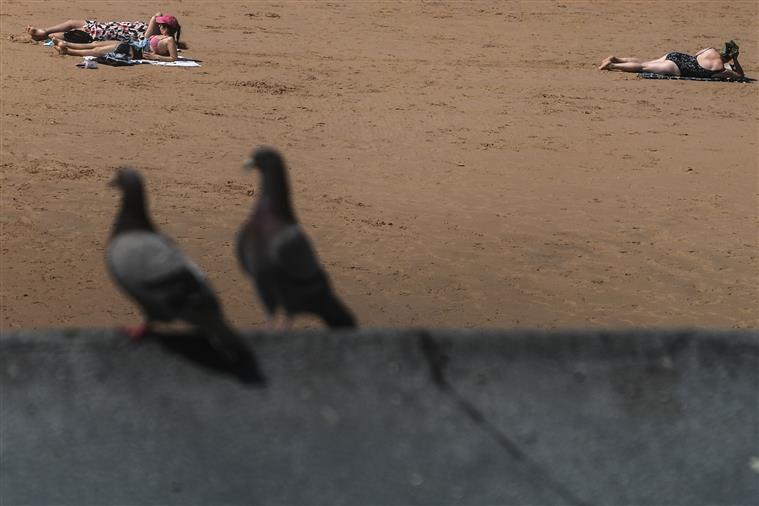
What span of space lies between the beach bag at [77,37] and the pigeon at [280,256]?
11841 millimetres

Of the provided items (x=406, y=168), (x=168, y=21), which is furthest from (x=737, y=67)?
(x=168, y=21)

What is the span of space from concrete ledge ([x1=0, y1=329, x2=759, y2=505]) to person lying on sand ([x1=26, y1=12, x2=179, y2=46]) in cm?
1182

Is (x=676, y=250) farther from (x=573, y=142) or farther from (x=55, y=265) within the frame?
(x=55, y=265)

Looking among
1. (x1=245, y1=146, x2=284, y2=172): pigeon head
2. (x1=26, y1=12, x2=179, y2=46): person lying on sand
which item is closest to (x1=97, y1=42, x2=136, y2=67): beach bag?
(x1=26, y1=12, x2=179, y2=46): person lying on sand

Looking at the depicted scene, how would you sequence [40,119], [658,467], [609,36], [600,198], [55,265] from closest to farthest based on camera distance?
1. [658,467]
2. [55,265]
3. [600,198]
4. [40,119]
5. [609,36]

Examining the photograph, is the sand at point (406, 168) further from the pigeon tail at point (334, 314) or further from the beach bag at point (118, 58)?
the pigeon tail at point (334, 314)

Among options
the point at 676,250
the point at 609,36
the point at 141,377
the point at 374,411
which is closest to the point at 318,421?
the point at 374,411

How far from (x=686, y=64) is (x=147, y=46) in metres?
7.77

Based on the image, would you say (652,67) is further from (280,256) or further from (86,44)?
(280,256)

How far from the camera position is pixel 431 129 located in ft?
44.7

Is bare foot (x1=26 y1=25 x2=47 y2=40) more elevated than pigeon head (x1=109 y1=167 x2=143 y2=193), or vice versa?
pigeon head (x1=109 y1=167 x2=143 y2=193)

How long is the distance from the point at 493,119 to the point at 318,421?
9.79 meters

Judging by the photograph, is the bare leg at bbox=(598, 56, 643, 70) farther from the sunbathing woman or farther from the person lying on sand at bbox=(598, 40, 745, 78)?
the sunbathing woman

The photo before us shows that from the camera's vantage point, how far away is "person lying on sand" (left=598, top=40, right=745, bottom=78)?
17250 mm
